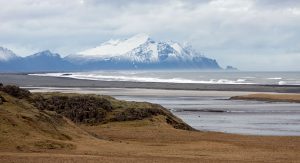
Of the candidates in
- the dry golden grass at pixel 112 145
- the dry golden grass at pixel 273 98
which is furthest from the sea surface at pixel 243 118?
the dry golden grass at pixel 273 98

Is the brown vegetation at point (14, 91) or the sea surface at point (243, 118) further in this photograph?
the sea surface at point (243, 118)

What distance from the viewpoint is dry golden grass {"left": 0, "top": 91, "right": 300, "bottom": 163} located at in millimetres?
22562

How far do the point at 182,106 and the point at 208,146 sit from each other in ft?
102

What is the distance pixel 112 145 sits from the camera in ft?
87.7

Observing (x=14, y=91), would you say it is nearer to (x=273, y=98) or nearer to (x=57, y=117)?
(x=57, y=117)

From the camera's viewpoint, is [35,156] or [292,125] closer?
[35,156]

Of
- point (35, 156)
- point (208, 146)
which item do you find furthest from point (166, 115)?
point (35, 156)

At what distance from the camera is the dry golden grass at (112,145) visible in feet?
74.0

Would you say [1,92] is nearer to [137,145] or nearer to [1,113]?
[1,113]

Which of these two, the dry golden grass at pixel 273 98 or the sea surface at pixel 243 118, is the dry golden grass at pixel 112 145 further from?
the dry golden grass at pixel 273 98

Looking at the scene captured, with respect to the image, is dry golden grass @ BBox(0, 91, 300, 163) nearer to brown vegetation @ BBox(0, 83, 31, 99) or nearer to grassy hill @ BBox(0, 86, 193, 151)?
grassy hill @ BBox(0, 86, 193, 151)

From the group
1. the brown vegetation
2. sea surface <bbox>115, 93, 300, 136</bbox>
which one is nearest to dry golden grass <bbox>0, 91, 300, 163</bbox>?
the brown vegetation

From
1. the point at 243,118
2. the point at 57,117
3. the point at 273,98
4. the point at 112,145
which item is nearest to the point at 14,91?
A: the point at 57,117

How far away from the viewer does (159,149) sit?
25.9 m
